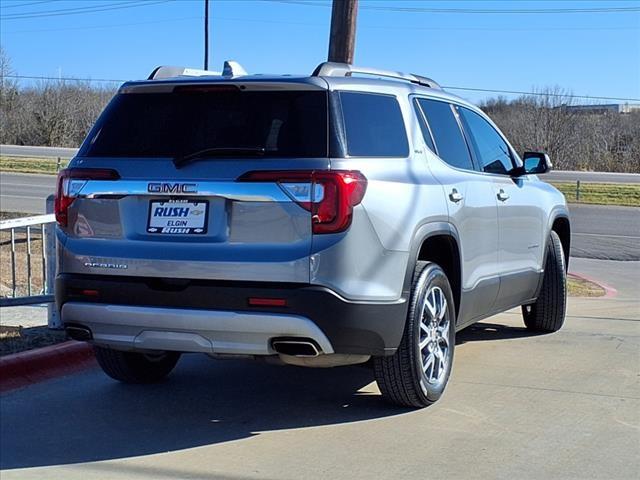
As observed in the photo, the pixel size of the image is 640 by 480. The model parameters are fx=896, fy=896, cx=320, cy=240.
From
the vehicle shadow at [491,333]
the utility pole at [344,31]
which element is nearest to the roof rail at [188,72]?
the vehicle shadow at [491,333]

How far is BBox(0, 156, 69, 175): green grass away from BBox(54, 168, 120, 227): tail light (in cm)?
3278

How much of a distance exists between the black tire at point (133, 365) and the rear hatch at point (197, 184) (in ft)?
3.18

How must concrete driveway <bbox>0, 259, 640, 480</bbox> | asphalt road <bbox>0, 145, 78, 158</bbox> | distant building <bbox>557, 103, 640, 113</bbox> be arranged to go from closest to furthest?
concrete driveway <bbox>0, 259, 640, 480</bbox>
distant building <bbox>557, 103, 640, 113</bbox>
asphalt road <bbox>0, 145, 78, 158</bbox>

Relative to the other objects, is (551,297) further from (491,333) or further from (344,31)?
(344,31)

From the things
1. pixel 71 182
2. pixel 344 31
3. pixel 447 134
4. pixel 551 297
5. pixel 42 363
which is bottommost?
pixel 42 363

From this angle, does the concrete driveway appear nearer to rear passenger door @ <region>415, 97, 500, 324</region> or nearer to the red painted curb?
the red painted curb

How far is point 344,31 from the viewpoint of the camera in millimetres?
12109

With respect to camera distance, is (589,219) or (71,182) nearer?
(71,182)

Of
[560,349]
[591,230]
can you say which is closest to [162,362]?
[560,349]

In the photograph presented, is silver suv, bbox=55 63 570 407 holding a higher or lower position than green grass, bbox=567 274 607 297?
higher

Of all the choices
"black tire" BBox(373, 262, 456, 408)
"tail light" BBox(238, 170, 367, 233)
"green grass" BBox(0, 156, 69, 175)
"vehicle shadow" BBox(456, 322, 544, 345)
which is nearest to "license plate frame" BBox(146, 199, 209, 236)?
"tail light" BBox(238, 170, 367, 233)

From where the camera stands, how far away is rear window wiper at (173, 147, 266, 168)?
4891mm

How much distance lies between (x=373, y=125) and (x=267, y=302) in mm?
1268

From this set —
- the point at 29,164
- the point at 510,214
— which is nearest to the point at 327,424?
the point at 510,214
